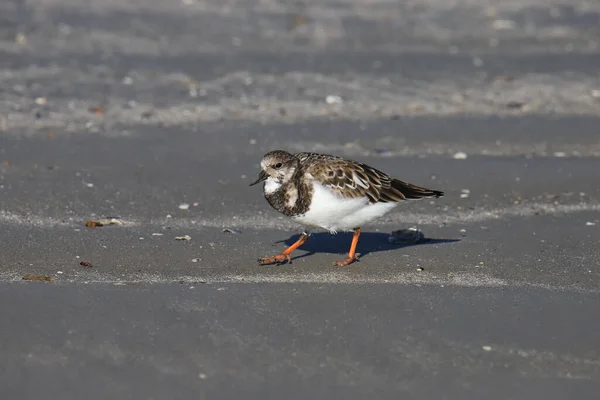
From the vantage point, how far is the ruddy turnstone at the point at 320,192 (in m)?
5.17

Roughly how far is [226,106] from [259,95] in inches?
17.3

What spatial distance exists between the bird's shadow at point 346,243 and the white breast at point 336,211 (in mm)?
281

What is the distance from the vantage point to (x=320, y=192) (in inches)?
204

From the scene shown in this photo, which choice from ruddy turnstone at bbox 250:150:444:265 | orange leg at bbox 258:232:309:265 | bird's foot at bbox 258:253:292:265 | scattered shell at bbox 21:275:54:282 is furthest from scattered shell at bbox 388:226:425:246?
scattered shell at bbox 21:275:54:282

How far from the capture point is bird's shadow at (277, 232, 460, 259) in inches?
224

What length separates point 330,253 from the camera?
5.67 meters

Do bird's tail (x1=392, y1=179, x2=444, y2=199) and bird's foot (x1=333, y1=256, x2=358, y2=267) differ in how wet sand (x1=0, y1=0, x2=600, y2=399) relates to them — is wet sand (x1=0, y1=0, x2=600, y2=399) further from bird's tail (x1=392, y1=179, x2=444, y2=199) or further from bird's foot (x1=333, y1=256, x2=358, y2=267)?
bird's tail (x1=392, y1=179, x2=444, y2=199)

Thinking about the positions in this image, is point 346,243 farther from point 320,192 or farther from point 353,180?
point 320,192

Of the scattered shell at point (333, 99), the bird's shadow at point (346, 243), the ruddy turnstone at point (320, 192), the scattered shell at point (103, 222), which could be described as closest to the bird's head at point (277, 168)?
the ruddy turnstone at point (320, 192)

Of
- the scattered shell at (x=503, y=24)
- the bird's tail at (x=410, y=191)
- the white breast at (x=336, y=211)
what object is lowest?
the white breast at (x=336, y=211)

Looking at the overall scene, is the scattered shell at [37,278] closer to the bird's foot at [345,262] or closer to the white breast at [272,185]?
the white breast at [272,185]

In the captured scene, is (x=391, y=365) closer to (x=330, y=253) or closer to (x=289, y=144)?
(x=330, y=253)

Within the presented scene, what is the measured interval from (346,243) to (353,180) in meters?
A: 0.71

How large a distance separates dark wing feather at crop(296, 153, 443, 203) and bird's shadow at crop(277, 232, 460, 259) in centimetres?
32
